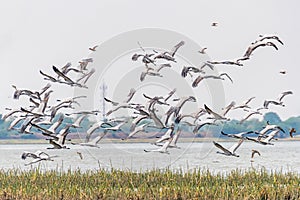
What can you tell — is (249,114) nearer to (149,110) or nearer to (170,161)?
(149,110)

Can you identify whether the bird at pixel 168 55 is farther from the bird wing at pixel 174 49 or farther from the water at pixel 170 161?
the water at pixel 170 161

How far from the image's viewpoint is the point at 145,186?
60.2 feet

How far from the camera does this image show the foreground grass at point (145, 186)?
1689 centimetres

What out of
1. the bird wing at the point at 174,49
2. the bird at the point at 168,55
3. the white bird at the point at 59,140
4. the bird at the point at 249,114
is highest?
the bird wing at the point at 174,49

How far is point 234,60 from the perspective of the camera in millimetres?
20812

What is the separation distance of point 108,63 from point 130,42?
251 cm

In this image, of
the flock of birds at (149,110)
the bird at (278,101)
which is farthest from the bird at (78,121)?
the bird at (278,101)

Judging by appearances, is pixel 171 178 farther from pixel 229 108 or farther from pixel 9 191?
pixel 9 191

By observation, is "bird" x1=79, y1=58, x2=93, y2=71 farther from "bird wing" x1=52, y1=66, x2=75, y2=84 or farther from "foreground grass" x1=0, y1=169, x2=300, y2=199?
"foreground grass" x1=0, y1=169, x2=300, y2=199

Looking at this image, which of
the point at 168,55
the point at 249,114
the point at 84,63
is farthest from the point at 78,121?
the point at 249,114

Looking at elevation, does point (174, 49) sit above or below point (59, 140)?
above

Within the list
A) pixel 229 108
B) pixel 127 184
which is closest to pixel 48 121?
pixel 127 184

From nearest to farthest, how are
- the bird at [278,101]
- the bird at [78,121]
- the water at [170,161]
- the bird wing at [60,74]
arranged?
the bird wing at [60,74]
the bird at [278,101]
the bird at [78,121]
the water at [170,161]

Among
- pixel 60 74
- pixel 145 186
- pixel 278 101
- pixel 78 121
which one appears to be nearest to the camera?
pixel 145 186
